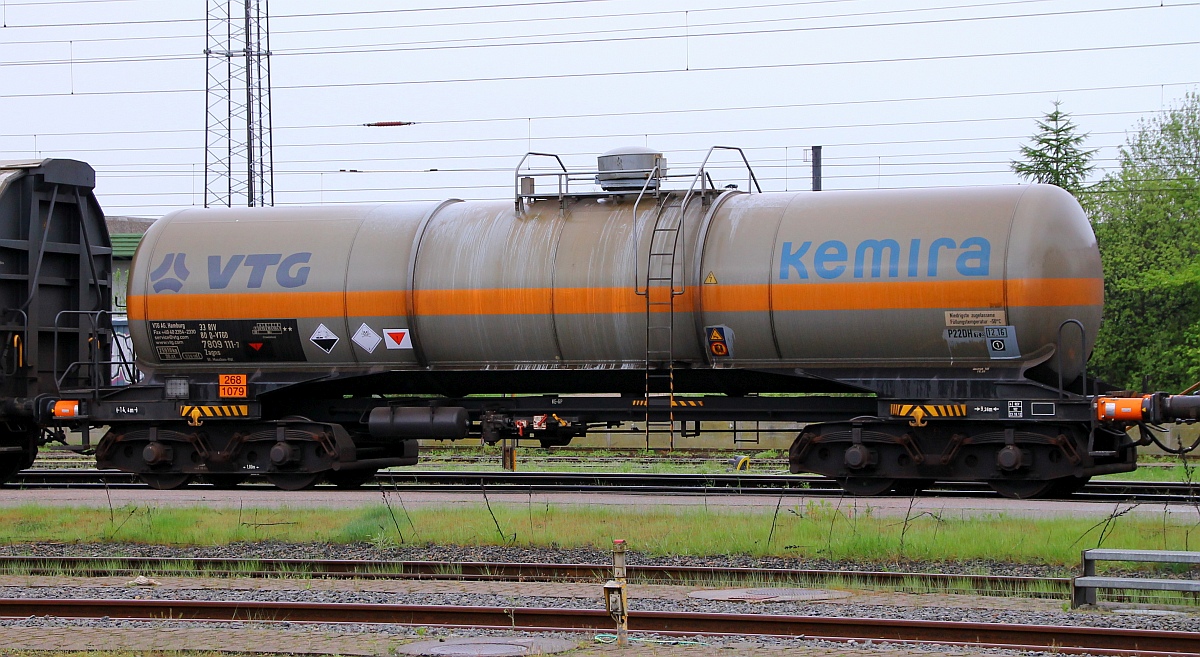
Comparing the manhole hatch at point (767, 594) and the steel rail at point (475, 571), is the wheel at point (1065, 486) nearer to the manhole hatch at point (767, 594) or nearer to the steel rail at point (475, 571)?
the steel rail at point (475, 571)

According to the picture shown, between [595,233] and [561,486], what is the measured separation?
13.6ft

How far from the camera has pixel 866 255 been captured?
14789 mm

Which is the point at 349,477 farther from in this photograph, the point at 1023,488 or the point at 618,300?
→ the point at 1023,488

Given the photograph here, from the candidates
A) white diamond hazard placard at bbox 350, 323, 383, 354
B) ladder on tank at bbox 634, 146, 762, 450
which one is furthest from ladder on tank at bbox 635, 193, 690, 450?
white diamond hazard placard at bbox 350, 323, 383, 354

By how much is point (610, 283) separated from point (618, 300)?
0.24 m

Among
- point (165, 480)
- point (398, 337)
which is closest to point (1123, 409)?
point (398, 337)

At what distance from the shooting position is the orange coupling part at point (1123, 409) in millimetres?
13922

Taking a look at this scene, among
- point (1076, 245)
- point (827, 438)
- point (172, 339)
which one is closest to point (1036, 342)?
point (1076, 245)

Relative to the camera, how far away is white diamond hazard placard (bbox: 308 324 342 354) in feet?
54.7

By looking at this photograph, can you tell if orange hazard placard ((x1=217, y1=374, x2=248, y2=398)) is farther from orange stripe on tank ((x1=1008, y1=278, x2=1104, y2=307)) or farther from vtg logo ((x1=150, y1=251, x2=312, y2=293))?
orange stripe on tank ((x1=1008, y1=278, x2=1104, y2=307))

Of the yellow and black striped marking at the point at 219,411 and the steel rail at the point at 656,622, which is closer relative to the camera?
the steel rail at the point at 656,622

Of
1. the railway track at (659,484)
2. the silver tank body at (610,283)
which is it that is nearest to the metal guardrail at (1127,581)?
the silver tank body at (610,283)

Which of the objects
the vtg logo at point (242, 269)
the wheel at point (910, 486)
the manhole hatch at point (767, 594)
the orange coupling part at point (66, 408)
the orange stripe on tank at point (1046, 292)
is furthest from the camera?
the orange coupling part at point (66, 408)

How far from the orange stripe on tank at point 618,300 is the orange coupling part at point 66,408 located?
1.48m
